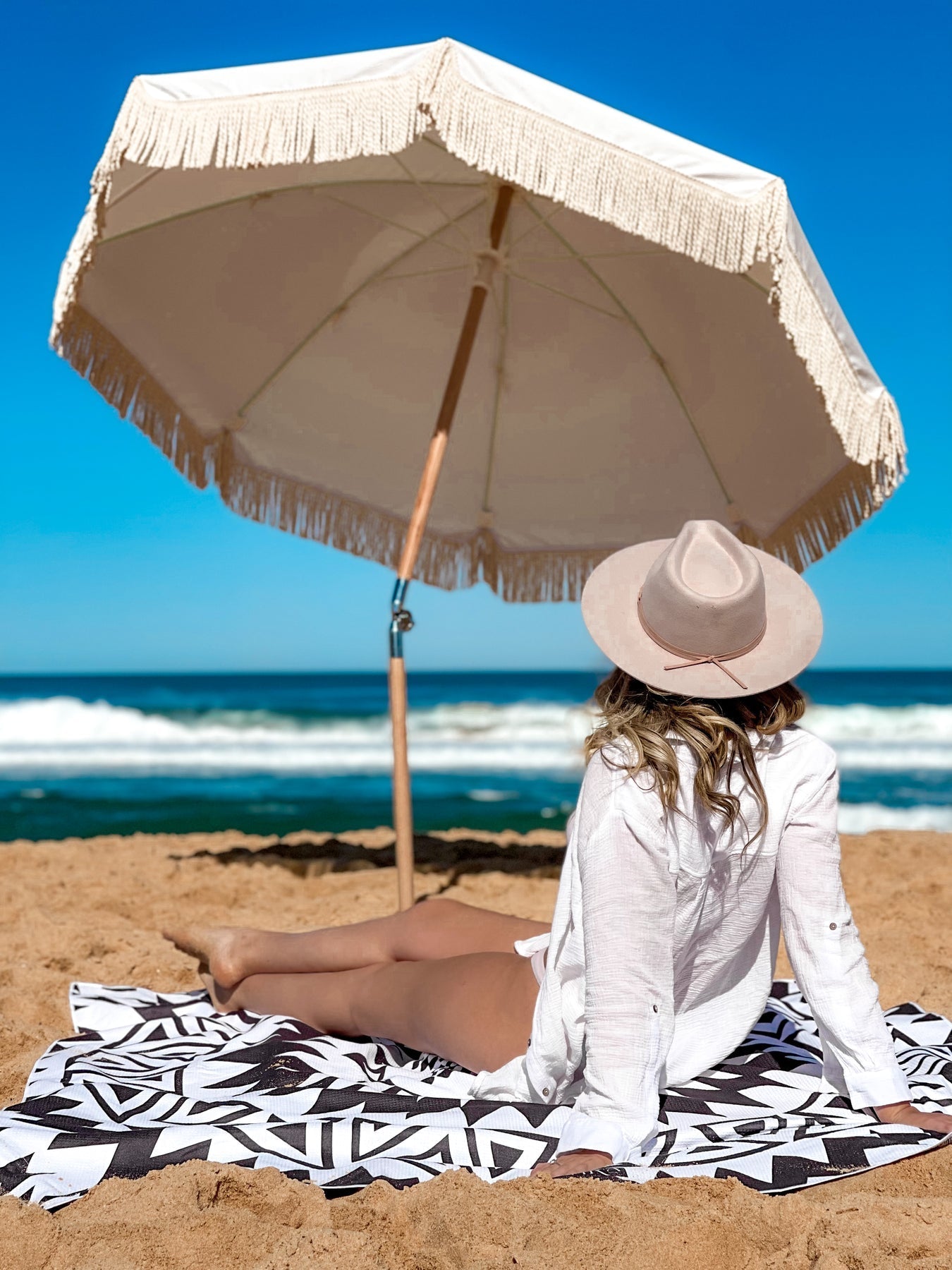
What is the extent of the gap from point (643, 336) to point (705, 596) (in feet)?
8.13

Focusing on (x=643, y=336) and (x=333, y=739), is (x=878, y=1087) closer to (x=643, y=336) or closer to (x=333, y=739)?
(x=643, y=336)

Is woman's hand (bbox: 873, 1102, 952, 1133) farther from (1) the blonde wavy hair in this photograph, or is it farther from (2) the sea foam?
(2) the sea foam

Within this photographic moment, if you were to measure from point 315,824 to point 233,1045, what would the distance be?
6.20 meters

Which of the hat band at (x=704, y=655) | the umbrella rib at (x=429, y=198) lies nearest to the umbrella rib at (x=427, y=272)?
the umbrella rib at (x=429, y=198)

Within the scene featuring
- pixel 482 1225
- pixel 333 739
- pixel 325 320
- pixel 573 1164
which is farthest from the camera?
pixel 333 739

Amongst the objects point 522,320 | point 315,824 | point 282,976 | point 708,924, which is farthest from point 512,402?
point 315,824

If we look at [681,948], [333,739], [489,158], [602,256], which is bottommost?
[333,739]

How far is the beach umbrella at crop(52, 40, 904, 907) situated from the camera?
2.63m

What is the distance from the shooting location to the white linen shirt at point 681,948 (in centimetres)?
170

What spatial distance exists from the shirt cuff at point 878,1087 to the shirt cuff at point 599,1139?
18.4 inches

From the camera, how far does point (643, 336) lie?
402 cm

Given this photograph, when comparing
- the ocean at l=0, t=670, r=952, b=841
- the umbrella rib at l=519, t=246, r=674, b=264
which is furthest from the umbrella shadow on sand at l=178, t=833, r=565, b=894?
the umbrella rib at l=519, t=246, r=674, b=264

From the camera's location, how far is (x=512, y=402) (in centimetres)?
438

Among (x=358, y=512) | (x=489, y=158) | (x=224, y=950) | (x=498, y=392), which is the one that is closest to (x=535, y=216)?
(x=498, y=392)
